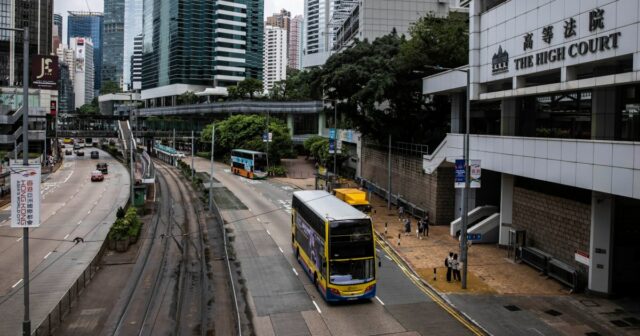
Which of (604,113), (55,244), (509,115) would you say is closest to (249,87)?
(55,244)

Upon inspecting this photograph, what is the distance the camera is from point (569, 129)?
3142cm

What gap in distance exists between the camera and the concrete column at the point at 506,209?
34312 millimetres

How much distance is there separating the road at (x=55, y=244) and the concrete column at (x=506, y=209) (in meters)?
25.7

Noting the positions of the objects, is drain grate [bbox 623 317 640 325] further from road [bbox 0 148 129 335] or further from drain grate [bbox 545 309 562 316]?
road [bbox 0 148 129 335]

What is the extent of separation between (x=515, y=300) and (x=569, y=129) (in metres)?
12.1

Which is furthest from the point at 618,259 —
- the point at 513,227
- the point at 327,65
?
the point at 327,65

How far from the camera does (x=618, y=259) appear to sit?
25.5m

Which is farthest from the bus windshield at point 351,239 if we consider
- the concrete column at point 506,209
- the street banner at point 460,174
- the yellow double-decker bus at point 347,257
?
the concrete column at point 506,209

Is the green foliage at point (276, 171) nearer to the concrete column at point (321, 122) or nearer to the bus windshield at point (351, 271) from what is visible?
the concrete column at point (321, 122)

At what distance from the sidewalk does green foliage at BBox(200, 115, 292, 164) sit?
52686 mm

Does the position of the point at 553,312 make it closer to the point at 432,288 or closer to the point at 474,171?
the point at 432,288

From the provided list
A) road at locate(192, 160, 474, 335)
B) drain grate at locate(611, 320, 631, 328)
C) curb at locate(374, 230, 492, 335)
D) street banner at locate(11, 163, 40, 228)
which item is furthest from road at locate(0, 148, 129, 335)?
drain grate at locate(611, 320, 631, 328)

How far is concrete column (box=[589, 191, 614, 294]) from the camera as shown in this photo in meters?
24.6

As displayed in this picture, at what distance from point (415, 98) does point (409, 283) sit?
1137 inches
